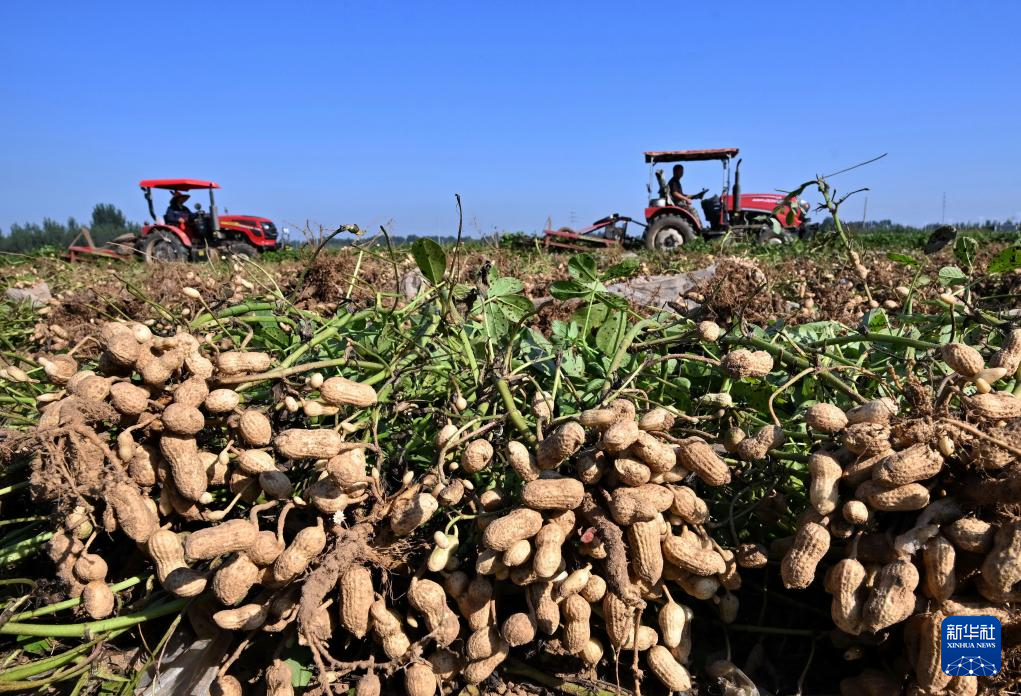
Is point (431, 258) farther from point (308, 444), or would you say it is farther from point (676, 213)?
point (676, 213)

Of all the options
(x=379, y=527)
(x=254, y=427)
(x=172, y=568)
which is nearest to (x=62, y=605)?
(x=172, y=568)

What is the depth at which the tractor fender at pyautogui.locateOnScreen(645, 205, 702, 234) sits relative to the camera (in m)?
13.8

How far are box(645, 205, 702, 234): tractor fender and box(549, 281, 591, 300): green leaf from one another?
1221cm

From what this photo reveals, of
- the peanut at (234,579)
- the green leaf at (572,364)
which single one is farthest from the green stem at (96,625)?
the green leaf at (572,364)

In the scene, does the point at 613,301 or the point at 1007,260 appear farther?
the point at 613,301

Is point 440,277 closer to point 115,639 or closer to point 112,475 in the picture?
point 112,475

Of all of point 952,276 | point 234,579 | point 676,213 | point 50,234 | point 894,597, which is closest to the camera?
point 894,597

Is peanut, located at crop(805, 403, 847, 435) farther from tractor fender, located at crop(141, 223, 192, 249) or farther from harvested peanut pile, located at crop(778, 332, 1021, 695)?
tractor fender, located at crop(141, 223, 192, 249)

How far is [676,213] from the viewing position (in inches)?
548

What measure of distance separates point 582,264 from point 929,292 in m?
1.94

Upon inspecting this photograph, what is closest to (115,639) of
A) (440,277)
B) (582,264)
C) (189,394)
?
(189,394)

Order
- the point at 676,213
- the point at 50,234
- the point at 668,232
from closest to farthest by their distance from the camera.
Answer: the point at 668,232 < the point at 676,213 < the point at 50,234

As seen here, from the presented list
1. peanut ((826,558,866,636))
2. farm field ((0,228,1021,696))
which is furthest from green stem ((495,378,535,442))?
peanut ((826,558,866,636))

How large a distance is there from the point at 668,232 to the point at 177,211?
35.1 feet
